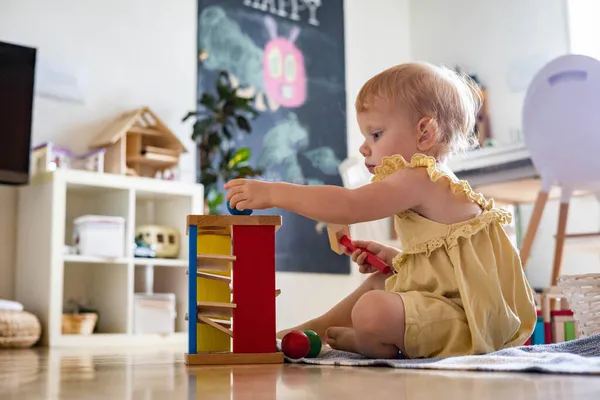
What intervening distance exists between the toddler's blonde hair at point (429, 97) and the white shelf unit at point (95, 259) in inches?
66.3

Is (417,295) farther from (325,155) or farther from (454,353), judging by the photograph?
(325,155)

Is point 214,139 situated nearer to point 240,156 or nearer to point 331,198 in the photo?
point 240,156

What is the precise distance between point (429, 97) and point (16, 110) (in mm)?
1926

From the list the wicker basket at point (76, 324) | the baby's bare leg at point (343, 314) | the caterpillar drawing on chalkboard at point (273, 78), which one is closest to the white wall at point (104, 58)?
the caterpillar drawing on chalkboard at point (273, 78)

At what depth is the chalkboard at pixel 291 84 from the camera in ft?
12.0

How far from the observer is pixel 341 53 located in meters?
4.13

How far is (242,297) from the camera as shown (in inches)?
45.6

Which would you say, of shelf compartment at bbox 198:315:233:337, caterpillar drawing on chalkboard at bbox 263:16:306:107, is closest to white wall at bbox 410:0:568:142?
caterpillar drawing on chalkboard at bbox 263:16:306:107

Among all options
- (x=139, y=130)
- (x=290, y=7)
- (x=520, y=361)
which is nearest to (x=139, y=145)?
(x=139, y=130)

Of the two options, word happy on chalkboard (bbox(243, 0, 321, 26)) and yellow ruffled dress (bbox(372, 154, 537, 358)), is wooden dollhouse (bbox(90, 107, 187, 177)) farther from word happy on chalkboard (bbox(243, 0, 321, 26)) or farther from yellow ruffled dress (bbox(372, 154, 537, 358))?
yellow ruffled dress (bbox(372, 154, 537, 358))

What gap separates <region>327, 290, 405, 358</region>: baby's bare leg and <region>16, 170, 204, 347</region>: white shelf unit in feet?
5.57

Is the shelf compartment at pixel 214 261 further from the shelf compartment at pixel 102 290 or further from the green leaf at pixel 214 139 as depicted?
the green leaf at pixel 214 139

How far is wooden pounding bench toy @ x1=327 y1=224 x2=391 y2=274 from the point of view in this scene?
141cm

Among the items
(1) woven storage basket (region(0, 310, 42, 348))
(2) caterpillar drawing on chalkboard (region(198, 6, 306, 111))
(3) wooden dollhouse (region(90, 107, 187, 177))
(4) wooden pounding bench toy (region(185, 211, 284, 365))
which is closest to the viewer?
(4) wooden pounding bench toy (region(185, 211, 284, 365))
